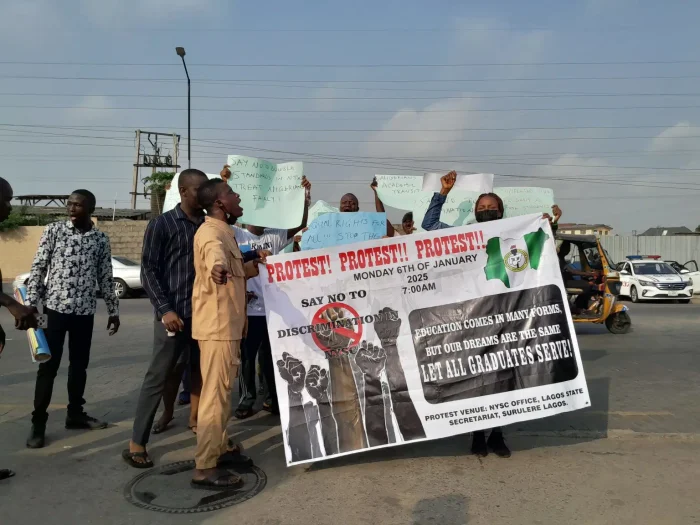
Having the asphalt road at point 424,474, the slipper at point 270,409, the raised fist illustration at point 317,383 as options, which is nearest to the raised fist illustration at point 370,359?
the raised fist illustration at point 317,383

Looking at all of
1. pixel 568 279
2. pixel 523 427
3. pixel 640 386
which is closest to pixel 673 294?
pixel 568 279

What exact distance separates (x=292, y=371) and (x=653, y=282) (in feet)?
54.8

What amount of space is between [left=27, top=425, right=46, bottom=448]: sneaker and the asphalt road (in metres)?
0.06

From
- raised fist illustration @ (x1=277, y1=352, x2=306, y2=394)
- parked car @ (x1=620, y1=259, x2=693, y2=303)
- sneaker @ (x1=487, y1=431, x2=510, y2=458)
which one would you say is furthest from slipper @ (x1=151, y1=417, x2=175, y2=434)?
parked car @ (x1=620, y1=259, x2=693, y2=303)

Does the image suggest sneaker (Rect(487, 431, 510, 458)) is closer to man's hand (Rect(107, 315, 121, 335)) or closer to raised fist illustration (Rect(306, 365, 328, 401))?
raised fist illustration (Rect(306, 365, 328, 401))

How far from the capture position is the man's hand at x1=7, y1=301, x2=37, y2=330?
10.4ft

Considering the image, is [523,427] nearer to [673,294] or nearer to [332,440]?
[332,440]

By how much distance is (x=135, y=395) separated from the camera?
5668 millimetres

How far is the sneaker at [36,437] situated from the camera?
408cm

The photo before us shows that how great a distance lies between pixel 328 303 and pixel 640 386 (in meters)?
4.16

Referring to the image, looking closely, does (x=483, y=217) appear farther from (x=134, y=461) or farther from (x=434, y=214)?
(x=134, y=461)

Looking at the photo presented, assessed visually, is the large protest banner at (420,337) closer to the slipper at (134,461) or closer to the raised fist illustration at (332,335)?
the raised fist illustration at (332,335)

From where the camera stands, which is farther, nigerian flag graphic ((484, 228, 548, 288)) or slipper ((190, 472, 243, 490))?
nigerian flag graphic ((484, 228, 548, 288))

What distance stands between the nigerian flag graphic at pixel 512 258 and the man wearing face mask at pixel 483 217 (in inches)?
9.9
